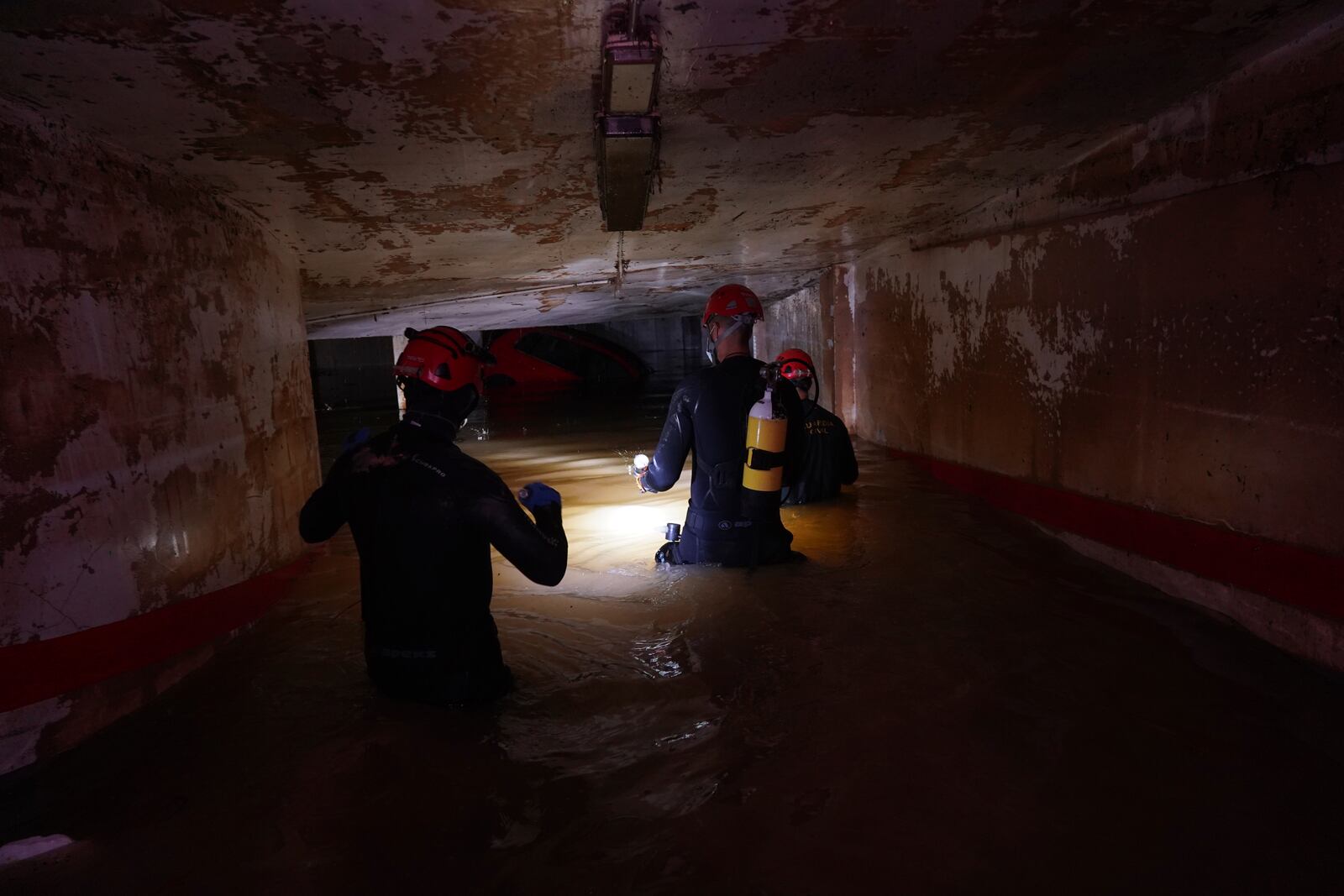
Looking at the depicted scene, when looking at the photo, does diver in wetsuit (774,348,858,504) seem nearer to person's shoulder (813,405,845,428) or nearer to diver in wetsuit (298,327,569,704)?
person's shoulder (813,405,845,428)

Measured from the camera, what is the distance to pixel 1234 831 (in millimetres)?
2342

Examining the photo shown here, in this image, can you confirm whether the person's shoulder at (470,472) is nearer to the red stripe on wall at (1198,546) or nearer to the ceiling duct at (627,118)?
the ceiling duct at (627,118)

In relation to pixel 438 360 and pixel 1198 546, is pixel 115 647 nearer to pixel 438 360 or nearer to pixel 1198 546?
pixel 438 360

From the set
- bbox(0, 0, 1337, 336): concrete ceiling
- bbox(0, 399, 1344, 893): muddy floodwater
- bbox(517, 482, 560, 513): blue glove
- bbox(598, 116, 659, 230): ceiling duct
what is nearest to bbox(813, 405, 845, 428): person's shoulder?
bbox(0, 0, 1337, 336): concrete ceiling

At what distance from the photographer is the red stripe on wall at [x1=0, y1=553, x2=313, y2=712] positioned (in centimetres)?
279

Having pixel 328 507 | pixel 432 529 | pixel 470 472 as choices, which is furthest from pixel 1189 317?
pixel 328 507

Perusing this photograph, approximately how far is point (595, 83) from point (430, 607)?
2261 mm

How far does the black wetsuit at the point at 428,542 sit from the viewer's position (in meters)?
2.83

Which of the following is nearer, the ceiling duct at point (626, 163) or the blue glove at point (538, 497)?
the blue glove at point (538, 497)

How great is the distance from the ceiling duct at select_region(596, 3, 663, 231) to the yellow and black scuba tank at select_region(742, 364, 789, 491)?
1307 millimetres

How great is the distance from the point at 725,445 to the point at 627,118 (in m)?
1.97

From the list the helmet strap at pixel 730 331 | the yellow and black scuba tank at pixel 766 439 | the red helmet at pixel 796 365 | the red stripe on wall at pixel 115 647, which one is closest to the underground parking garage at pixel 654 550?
the red stripe on wall at pixel 115 647

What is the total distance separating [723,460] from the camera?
4.77m

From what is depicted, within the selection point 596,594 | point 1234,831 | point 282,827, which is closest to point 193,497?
point 282,827
